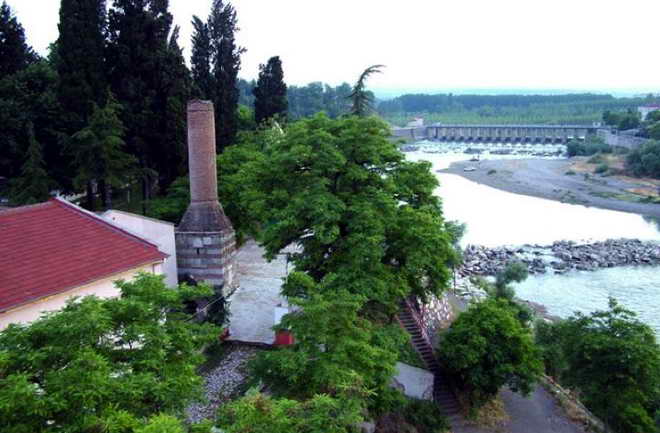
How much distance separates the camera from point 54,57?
3197 centimetres

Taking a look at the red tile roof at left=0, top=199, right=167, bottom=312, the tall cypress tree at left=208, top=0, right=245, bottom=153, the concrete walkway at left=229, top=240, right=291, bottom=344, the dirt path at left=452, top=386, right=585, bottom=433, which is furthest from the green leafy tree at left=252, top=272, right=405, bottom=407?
the tall cypress tree at left=208, top=0, right=245, bottom=153

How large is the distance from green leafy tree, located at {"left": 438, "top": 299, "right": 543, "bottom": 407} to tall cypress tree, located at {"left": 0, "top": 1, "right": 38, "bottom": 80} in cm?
2763

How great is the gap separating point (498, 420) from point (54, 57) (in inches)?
1162

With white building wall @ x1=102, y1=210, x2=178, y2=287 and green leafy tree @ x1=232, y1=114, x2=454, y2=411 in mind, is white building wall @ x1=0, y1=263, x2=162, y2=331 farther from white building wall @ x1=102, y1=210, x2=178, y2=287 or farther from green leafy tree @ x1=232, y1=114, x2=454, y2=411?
green leafy tree @ x1=232, y1=114, x2=454, y2=411

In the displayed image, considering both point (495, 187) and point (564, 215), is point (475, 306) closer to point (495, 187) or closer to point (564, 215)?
point (564, 215)

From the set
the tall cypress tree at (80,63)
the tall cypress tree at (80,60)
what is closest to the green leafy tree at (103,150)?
the tall cypress tree at (80,63)

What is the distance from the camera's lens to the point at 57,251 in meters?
13.8

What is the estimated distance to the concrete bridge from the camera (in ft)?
408

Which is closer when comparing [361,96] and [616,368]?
[616,368]

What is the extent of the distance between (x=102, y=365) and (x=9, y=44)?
101ft

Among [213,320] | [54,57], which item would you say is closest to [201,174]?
[213,320]

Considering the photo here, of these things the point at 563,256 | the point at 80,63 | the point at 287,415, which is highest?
the point at 80,63

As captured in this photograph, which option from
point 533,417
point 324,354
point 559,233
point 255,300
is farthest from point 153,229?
point 559,233

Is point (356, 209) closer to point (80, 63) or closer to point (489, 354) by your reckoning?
point (489, 354)
